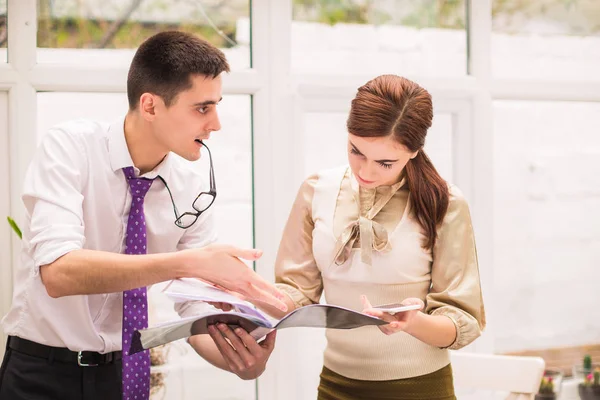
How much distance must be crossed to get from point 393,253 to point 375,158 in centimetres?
26

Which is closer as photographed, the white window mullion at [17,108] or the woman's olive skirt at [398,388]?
the woman's olive skirt at [398,388]

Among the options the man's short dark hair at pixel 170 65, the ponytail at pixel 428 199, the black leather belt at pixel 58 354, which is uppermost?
the man's short dark hair at pixel 170 65

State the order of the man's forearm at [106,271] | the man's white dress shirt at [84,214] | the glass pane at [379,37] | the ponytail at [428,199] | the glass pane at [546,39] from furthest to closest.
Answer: the glass pane at [546,39] → the glass pane at [379,37] → the ponytail at [428,199] → the man's white dress shirt at [84,214] → the man's forearm at [106,271]

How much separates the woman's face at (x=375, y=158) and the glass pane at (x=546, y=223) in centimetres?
154

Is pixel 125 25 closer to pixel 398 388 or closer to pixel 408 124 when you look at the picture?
pixel 408 124

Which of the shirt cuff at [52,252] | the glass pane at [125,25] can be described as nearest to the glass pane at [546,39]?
the glass pane at [125,25]

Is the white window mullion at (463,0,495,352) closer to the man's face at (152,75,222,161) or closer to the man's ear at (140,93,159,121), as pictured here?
the man's face at (152,75,222,161)

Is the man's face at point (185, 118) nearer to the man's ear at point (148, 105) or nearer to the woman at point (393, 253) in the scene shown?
the man's ear at point (148, 105)

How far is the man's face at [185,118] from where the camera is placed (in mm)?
1912

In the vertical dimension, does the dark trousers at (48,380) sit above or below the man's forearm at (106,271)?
below

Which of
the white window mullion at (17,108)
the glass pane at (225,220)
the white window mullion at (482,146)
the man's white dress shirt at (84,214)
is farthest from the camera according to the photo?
the white window mullion at (482,146)

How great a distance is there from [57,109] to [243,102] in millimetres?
716

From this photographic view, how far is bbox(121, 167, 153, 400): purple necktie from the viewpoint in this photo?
1.93 m

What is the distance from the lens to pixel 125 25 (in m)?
2.85
